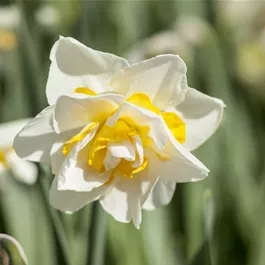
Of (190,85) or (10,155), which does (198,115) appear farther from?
(190,85)

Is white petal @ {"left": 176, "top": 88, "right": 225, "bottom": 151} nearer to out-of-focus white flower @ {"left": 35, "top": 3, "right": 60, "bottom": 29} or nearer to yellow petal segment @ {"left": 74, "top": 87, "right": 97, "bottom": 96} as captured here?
yellow petal segment @ {"left": 74, "top": 87, "right": 97, "bottom": 96}

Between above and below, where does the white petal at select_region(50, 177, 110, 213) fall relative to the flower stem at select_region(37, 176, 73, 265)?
above

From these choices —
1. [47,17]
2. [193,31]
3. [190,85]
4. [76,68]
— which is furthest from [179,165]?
[47,17]

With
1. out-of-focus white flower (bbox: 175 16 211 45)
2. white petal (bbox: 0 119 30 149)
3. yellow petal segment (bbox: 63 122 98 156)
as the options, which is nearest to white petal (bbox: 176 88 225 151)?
yellow petal segment (bbox: 63 122 98 156)

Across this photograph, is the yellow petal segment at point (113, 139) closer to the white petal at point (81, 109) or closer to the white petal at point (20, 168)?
the white petal at point (81, 109)

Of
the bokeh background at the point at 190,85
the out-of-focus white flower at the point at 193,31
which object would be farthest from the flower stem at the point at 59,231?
the out-of-focus white flower at the point at 193,31

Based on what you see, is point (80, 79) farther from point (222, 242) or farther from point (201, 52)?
point (201, 52)

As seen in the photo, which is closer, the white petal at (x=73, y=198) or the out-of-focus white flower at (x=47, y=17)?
the white petal at (x=73, y=198)

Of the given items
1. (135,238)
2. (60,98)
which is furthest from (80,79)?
(135,238)
